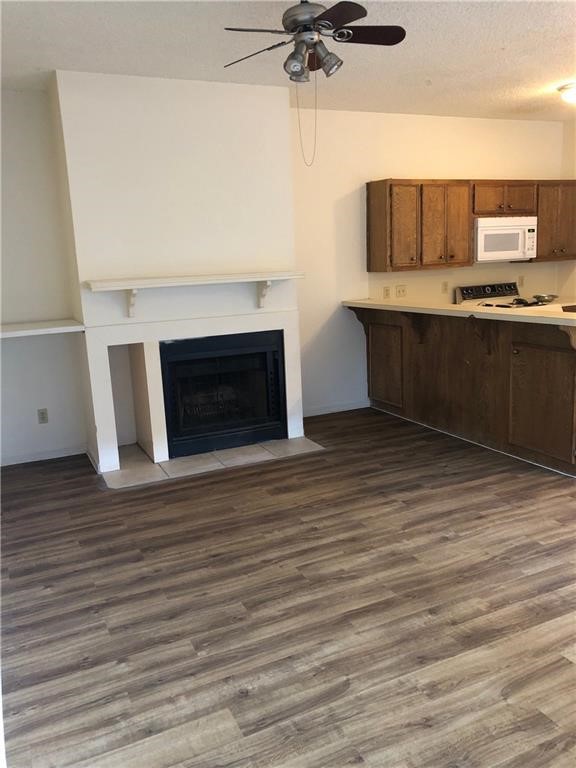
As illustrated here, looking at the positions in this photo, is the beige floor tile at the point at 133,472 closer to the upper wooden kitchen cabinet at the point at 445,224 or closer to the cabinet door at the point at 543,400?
the cabinet door at the point at 543,400

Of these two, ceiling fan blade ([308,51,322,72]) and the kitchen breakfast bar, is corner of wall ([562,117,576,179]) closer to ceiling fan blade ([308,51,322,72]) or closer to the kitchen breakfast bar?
the kitchen breakfast bar

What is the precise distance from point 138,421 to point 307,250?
2.03 metres

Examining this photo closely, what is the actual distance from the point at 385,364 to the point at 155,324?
2146mm

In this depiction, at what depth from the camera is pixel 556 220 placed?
234 inches

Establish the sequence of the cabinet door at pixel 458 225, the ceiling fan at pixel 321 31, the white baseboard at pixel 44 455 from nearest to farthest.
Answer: the ceiling fan at pixel 321 31 < the white baseboard at pixel 44 455 < the cabinet door at pixel 458 225

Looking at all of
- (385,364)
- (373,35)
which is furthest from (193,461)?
(373,35)

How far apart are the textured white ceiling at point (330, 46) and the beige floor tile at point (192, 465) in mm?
2600

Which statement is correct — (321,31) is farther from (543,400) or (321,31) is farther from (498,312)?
(543,400)

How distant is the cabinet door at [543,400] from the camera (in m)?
3.67

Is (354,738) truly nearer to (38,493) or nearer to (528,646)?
(528,646)

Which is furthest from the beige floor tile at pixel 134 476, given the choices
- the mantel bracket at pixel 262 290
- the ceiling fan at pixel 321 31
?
the ceiling fan at pixel 321 31

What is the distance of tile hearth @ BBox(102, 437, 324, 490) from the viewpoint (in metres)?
4.11

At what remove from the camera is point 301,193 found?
5125 millimetres

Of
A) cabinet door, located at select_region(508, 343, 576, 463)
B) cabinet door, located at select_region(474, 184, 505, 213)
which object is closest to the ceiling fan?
cabinet door, located at select_region(508, 343, 576, 463)
